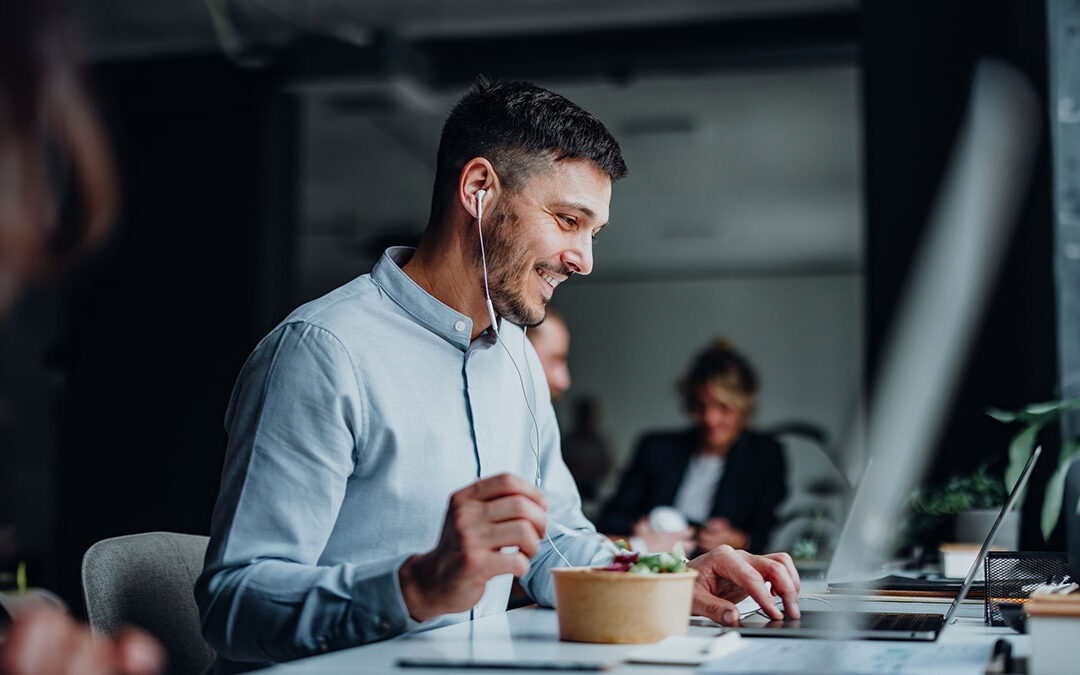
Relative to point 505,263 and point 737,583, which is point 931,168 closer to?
point 505,263

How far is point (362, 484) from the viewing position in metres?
1.42

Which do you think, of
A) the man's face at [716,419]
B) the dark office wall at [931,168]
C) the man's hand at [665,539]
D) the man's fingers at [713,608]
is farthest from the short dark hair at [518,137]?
the man's face at [716,419]

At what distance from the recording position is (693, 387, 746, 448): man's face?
4.37 metres

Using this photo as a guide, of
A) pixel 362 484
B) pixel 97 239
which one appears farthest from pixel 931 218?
pixel 97 239

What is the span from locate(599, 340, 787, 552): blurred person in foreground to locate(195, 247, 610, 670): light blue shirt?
2593 mm

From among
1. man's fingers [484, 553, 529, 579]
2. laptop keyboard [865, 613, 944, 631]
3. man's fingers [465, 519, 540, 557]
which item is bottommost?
laptop keyboard [865, 613, 944, 631]

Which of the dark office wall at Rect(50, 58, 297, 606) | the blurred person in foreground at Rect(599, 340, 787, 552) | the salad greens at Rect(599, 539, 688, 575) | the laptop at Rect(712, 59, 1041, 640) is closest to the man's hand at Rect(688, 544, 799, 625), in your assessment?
the salad greens at Rect(599, 539, 688, 575)

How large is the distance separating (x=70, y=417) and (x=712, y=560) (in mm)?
4483

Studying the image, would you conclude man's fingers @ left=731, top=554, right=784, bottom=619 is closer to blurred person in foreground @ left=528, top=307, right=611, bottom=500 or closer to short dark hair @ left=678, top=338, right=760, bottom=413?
blurred person in foreground @ left=528, top=307, right=611, bottom=500

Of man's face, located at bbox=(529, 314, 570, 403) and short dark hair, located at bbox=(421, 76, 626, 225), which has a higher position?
short dark hair, located at bbox=(421, 76, 626, 225)

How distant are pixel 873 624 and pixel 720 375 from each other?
3242 mm

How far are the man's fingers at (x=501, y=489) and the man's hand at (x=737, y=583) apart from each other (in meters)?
0.36

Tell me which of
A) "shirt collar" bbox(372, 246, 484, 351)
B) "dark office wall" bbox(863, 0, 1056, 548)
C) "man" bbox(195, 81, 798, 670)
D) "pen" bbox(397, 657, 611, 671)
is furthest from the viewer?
"dark office wall" bbox(863, 0, 1056, 548)

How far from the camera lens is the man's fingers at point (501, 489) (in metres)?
1.07
